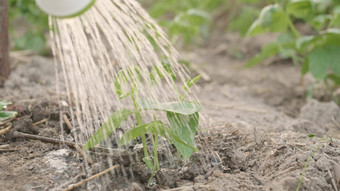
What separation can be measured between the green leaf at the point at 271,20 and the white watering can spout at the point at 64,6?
1.58m

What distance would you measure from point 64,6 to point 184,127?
559mm

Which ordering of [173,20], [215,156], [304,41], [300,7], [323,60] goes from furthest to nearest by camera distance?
[173,20], [300,7], [323,60], [304,41], [215,156]

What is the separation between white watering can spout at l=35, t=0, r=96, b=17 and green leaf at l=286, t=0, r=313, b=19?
174cm

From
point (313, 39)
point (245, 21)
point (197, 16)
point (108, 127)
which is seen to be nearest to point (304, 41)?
point (313, 39)

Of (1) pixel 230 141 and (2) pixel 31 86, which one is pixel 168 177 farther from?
(2) pixel 31 86

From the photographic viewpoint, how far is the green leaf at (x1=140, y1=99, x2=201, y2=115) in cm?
130

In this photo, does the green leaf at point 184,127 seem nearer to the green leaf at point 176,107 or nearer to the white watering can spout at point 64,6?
the green leaf at point 176,107

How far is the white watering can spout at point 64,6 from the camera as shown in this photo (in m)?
1.31

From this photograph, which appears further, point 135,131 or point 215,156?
point 215,156

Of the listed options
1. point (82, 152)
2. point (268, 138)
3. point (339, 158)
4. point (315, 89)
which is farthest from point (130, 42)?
point (315, 89)

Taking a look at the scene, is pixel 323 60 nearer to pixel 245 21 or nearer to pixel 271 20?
pixel 271 20

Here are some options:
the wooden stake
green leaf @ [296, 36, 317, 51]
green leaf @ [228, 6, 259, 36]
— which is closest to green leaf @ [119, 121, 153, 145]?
the wooden stake

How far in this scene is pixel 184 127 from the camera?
4.48ft

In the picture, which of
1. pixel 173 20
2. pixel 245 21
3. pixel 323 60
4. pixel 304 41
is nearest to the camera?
pixel 304 41
